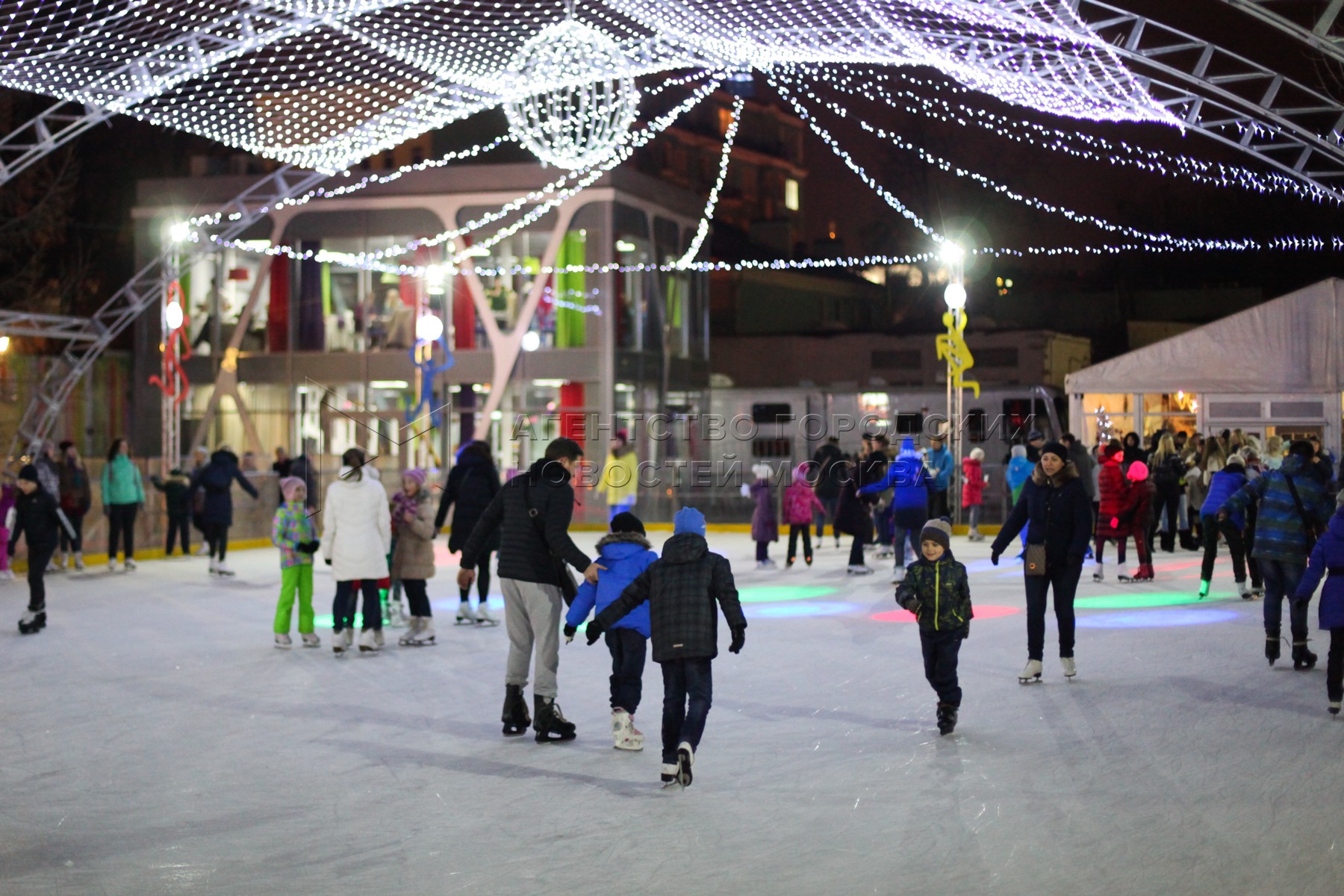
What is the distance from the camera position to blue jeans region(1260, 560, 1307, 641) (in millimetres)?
8938

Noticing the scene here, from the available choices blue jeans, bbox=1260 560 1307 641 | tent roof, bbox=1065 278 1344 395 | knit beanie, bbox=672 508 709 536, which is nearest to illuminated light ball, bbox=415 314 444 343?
tent roof, bbox=1065 278 1344 395

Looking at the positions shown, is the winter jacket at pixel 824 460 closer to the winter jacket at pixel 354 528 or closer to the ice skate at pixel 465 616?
the ice skate at pixel 465 616

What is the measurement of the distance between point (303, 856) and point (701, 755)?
7.16 ft

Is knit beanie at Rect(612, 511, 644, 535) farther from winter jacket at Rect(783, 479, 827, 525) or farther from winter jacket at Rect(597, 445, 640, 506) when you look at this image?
winter jacket at Rect(597, 445, 640, 506)

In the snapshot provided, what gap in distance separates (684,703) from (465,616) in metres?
6.14

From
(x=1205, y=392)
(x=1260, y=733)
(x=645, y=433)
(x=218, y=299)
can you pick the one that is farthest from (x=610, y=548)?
(x=218, y=299)

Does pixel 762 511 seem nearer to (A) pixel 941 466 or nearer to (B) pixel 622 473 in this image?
(B) pixel 622 473

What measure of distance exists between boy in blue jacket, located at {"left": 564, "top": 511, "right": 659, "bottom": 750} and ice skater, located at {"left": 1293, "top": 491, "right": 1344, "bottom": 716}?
336 centimetres

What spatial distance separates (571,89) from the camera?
15.1 m

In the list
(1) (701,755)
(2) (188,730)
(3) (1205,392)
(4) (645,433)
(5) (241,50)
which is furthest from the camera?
(4) (645,433)

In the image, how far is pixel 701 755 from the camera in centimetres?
698

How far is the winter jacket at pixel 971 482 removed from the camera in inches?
893

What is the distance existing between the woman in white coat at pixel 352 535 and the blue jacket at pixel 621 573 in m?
3.77

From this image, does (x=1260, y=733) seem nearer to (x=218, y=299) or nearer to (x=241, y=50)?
(x=241, y=50)
